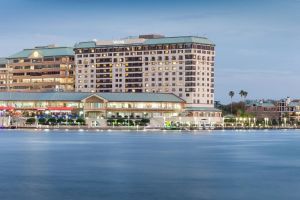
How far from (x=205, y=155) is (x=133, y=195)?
1885 inches

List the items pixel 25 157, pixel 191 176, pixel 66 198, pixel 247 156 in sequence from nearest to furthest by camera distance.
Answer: pixel 66 198 → pixel 191 176 → pixel 25 157 → pixel 247 156

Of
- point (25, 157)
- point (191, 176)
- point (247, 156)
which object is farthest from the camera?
point (247, 156)

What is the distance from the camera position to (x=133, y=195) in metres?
58.3

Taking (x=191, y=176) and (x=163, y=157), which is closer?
(x=191, y=176)

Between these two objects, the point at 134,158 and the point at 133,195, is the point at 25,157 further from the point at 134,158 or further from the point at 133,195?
the point at 133,195

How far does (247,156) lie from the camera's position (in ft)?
342

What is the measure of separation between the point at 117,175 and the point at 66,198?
1689 cm

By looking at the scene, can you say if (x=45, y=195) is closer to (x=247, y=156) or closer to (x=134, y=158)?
(x=134, y=158)

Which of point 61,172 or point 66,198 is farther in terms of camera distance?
point 61,172

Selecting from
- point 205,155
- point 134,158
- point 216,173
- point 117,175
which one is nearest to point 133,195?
point 117,175

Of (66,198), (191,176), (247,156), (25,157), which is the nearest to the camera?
(66,198)

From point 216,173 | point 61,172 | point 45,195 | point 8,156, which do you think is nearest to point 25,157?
point 8,156

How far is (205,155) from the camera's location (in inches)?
4146

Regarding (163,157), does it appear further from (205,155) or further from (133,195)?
(133,195)
